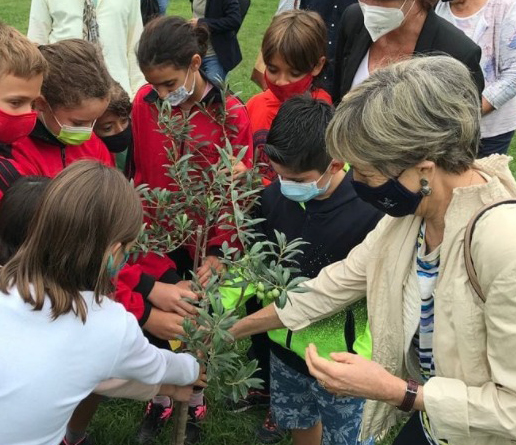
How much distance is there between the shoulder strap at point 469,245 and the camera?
5.88 feet

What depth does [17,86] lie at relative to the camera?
250 centimetres

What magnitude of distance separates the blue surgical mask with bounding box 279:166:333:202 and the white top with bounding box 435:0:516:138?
1898 millimetres

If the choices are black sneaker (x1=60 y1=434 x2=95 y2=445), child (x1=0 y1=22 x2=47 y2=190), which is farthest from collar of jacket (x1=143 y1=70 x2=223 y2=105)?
black sneaker (x1=60 y1=434 x2=95 y2=445)

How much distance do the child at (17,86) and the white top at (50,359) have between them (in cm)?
75

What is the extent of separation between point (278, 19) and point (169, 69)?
0.90m

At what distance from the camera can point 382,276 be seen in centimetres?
225

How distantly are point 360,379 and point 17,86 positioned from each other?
1.66 metres

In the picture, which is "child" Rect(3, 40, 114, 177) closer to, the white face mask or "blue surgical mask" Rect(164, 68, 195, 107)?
"blue surgical mask" Rect(164, 68, 195, 107)

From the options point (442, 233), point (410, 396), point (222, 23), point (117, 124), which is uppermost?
point (442, 233)

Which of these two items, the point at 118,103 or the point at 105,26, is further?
the point at 105,26

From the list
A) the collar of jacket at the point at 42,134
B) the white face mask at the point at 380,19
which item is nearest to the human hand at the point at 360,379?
the collar of jacket at the point at 42,134

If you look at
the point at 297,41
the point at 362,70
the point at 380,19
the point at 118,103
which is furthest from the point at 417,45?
the point at 118,103

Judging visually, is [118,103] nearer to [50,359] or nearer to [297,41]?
[297,41]

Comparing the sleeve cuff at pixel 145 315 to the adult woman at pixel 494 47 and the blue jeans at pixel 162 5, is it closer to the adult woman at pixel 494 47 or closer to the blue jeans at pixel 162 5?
the adult woman at pixel 494 47
